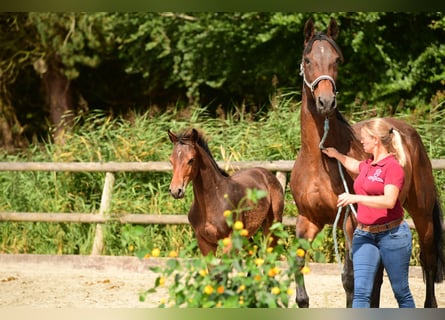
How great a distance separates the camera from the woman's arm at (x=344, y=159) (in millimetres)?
4531

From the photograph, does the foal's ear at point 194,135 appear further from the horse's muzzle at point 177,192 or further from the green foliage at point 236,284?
the green foliage at point 236,284

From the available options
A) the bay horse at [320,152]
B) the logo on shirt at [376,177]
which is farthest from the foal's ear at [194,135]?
the logo on shirt at [376,177]

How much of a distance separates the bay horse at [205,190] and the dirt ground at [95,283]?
79 centimetres

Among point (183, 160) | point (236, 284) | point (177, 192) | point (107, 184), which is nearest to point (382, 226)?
point (236, 284)

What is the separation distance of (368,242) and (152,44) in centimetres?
1176

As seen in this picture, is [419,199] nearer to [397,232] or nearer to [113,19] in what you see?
[397,232]

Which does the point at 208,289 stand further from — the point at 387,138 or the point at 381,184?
the point at 387,138

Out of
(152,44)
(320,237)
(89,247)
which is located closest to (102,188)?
(89,247)

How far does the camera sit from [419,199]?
586cm

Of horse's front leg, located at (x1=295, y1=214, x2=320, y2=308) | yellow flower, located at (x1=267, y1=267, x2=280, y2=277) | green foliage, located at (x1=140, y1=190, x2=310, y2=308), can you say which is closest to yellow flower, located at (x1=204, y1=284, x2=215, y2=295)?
green foliage, located at (x1=140, y1=190, x2=310, y2=308)

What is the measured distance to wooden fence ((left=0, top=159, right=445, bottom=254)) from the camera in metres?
8.50

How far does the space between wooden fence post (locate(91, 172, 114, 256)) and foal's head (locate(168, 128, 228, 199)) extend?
3194 mm

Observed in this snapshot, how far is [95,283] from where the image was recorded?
302 inches

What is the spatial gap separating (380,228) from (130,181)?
5.94 m
